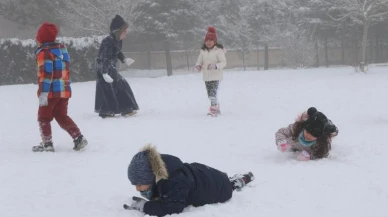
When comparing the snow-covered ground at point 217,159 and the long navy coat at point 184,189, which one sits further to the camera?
the snow-covered ground at point 217,159

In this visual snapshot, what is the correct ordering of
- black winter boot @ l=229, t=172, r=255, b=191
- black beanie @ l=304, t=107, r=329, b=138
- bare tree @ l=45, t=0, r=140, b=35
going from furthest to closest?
bare tree @ l=45, t=0, r=140, b=35 → black beanie @ l=304, t=107, r=329, b=138 → black winter boot @ l=229, t=172, r=255, b=191

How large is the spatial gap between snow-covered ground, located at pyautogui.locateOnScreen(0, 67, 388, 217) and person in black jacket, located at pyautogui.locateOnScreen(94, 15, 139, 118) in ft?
1.14

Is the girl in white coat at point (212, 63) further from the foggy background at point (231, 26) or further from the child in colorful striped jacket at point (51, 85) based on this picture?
the foggy background at point (231, 26)

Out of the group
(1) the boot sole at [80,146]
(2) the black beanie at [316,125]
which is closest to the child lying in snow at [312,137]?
(2) the black beanie at [316,125]

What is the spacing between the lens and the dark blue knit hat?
3.62 metres

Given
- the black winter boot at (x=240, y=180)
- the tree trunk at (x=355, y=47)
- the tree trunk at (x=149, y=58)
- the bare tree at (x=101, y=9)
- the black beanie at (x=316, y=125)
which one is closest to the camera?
the black winter boot at (x=240, y=180)

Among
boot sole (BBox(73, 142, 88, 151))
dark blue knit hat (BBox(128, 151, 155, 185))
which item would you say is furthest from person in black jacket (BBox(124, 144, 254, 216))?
boot sole (BBox(73, 142, 88, 151))

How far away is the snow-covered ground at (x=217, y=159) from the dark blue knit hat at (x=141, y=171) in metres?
0.35

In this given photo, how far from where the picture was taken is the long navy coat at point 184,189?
3627mm

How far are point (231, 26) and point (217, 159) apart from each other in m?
33.5

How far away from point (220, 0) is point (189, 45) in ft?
16.8

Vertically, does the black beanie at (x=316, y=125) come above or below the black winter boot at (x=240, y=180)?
above

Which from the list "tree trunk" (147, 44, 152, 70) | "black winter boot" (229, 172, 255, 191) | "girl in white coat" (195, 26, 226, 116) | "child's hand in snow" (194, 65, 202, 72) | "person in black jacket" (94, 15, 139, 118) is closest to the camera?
"black winter boot" (229, 172, 255, 191)

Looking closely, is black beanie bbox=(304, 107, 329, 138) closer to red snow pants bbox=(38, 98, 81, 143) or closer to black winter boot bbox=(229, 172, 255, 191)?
black winter boot bbox=(229, 172, 255, 191)
